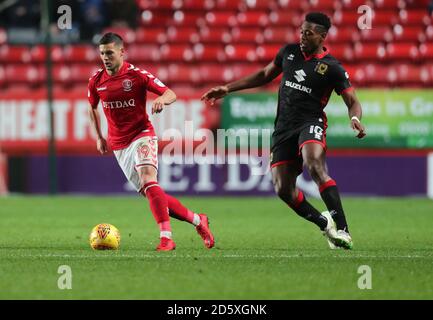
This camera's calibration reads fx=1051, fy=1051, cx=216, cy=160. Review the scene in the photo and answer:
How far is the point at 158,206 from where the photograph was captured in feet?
31.4

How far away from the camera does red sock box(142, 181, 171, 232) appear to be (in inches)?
376

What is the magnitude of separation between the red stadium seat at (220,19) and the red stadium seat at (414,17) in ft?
12.0

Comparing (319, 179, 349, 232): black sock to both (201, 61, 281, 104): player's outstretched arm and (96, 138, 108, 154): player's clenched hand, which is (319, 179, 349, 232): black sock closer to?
(201, 61, 281, 104): player's outstretched arm

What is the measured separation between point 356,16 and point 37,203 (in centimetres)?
867

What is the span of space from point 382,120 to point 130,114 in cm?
1037

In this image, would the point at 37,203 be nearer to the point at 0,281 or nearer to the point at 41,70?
the point at 41,70

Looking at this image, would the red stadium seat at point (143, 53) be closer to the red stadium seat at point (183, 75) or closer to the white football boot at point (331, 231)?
the red stadium seat at point (183, 75)

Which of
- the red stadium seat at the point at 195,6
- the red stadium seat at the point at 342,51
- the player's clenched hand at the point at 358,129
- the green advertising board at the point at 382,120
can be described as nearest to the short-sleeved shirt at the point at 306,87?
the player's clenched hand at the point at 358,129

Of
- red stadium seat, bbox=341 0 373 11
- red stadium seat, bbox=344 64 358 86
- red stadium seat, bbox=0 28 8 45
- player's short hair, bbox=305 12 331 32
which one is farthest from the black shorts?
red stadium seat, bbox=341 0 373 11

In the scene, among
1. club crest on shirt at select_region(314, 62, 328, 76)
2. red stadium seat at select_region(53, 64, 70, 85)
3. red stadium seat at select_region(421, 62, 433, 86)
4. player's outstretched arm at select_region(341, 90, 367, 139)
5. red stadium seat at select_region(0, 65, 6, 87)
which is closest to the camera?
player's outstretched arm at select_region(341, 90, 367, 139)

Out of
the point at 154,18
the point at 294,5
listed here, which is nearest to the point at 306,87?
the point at 294,5

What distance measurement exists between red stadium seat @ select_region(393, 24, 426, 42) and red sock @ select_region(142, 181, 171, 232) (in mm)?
13749

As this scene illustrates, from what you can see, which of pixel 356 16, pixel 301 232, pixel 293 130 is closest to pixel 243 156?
pixel 356 16
